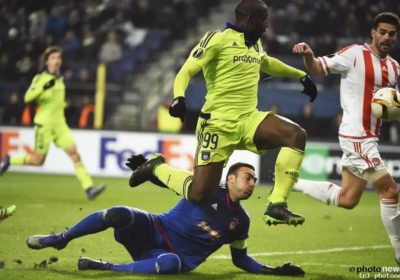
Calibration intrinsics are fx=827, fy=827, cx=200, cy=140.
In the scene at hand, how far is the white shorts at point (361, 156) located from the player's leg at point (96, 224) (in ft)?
6.92

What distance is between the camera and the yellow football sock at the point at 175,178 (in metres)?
6.59

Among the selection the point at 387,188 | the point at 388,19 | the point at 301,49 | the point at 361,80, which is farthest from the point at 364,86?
the point at 387,188

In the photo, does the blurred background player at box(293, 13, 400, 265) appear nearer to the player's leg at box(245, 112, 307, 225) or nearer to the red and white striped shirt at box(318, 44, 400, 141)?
the red and white striped shirt at box(318, 44, 400, 141)

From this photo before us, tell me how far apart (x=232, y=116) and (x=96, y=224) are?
1.40 m

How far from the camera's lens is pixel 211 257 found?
761 cm

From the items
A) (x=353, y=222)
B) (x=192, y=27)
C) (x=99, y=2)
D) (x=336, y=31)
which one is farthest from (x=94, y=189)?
(x=99, y=2)

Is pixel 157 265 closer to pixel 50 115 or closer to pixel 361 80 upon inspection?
pixel 361 80

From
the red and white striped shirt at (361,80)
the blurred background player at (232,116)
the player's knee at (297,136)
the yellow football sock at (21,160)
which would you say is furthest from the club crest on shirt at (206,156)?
the yellow football sock at (21,160)

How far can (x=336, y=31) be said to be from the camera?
611 inches

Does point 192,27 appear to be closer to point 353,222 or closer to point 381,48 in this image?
point 353,222

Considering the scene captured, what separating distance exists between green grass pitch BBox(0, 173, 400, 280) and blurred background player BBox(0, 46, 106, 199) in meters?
0.60

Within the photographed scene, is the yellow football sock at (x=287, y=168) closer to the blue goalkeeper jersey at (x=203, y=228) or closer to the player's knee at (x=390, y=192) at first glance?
the blue goalkeeper jersey at (x=203, y=228)

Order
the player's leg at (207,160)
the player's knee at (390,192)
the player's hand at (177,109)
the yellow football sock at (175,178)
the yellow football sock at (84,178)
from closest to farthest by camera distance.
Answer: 1. the player's hand at (177,109)
2. the player's leg at (207,160)
3. the yellow football sock at (175,178)
4. the player's knee at (390,192)
5. the yellow football sock at (84,178)

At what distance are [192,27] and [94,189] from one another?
7.87m
